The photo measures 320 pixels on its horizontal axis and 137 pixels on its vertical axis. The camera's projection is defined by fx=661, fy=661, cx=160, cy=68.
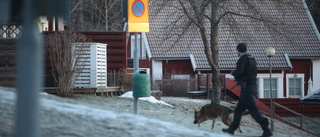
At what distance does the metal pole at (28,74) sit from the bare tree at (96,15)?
183 feet

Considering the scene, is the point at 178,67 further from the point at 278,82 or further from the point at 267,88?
the point at 278,82

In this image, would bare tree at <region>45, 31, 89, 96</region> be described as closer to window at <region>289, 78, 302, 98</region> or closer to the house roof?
the house roof

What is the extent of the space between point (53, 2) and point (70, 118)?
14.5ft

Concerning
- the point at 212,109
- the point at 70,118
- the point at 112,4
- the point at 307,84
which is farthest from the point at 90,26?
the point at 70,118

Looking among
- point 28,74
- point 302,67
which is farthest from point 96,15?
point 28,74

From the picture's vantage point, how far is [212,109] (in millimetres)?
14031

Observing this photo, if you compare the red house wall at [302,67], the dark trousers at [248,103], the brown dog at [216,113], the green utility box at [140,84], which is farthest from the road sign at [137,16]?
the red house wall at [302,67]

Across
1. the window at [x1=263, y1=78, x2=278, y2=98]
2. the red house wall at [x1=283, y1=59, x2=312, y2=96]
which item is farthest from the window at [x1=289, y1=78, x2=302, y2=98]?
the window at [x1=263, y1=78, x2=278, y2=98]

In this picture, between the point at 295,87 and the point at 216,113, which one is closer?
the point at 216,113

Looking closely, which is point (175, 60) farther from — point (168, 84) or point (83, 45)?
point (83, 45)

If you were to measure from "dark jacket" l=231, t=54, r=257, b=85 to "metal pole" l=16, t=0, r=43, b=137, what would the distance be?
8.53 m

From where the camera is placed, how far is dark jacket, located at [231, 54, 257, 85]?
1216 centimetres

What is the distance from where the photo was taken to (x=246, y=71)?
40.1 feet

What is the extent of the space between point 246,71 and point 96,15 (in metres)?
51.0
